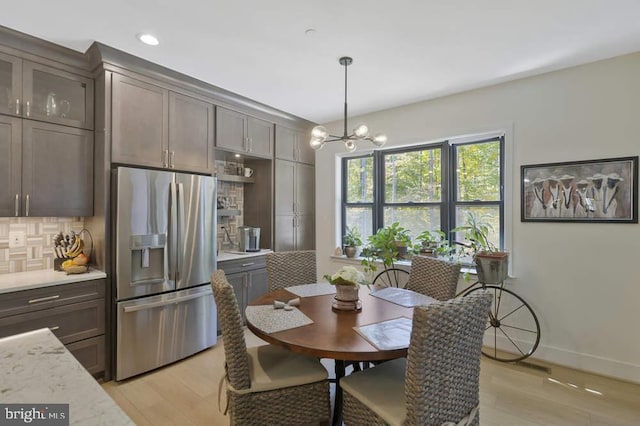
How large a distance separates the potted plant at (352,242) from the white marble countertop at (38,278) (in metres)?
2.73

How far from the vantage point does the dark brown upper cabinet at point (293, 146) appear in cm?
421

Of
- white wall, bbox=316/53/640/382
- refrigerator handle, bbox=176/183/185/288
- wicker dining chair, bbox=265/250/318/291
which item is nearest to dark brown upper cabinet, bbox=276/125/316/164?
refrigerator handle, bbox=176/183/185/288

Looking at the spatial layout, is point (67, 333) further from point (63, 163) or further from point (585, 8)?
point (585, 8)

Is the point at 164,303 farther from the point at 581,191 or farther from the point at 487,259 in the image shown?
the point at 581,191

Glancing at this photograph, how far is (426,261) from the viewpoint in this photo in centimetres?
261

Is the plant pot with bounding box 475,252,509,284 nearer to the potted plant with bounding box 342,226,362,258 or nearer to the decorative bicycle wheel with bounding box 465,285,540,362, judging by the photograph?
the decorative bicycle wheel with bounding box 465,285,540,362

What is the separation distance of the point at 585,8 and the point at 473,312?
2.12m

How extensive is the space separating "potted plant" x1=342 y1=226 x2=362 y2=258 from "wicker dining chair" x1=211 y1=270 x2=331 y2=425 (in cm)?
248

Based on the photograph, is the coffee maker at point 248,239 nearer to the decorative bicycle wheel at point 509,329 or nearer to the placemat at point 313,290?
the placemat at point 313,290

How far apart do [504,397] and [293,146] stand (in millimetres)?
3556

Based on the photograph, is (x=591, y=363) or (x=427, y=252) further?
(x=427, y=252)

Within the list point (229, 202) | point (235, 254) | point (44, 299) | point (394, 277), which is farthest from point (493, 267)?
point (44, 299)

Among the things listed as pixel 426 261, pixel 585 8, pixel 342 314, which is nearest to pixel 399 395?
pixel 342 314

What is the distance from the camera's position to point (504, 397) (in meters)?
2.36
